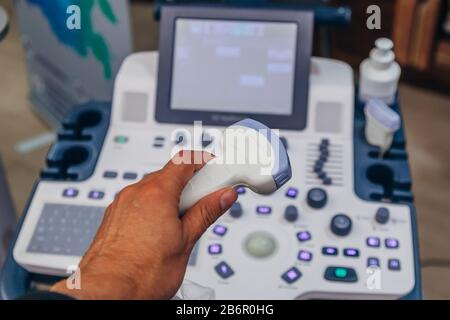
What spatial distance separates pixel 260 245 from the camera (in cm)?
111

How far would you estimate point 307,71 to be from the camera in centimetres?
124

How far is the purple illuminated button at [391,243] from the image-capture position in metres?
1.10

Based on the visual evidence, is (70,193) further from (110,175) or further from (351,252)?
(351,252)

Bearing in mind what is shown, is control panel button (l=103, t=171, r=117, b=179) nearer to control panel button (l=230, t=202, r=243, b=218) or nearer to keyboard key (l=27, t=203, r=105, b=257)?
keyboard key (l=27, t=203, r=105, b=257)

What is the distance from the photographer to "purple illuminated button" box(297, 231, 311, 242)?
1.12 metres

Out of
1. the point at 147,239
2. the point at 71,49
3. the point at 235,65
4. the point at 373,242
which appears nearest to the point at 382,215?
the point at 373,242

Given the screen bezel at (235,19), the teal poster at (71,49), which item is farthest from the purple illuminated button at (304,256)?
the teal poster at (71,49)

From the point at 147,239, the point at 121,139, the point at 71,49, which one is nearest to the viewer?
the point at 147,239

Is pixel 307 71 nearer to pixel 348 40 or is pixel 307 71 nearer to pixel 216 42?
pixel 216 42

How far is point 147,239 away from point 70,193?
1.47 ft

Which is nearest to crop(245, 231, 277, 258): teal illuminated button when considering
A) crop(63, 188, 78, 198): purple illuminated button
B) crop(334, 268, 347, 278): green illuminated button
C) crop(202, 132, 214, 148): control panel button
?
crop(334, 268, 347, 278): green illuminated button
